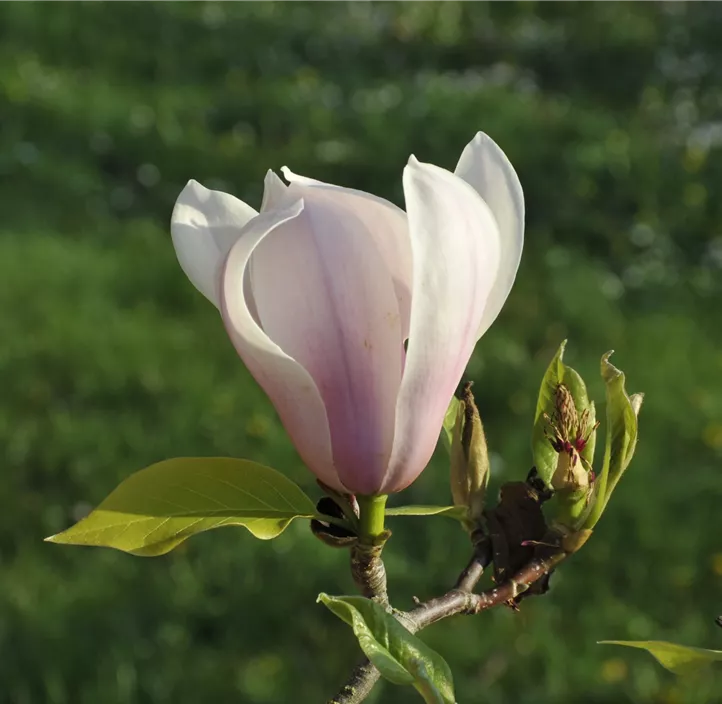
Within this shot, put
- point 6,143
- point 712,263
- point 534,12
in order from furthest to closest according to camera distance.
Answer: point 534,12 → point 6,143 → point 712,263

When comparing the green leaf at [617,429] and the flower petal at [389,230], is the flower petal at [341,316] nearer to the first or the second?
the flower petal at [389,230]

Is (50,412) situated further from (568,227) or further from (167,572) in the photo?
(568,227)

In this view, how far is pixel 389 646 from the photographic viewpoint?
525mm

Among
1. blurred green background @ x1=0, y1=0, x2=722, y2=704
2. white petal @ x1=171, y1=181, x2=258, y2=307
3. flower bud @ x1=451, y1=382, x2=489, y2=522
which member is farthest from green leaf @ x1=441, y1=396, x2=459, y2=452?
blurred green background @ x1=0, y1=0, x2=722, y2=704

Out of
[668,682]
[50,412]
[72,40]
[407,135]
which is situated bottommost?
[668,682]

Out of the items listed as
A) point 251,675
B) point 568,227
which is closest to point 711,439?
point 568,227

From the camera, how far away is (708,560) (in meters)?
2.12

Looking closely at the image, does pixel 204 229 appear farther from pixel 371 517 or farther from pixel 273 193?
pixel 371 517

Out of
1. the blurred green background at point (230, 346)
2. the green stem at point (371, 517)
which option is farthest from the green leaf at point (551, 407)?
the blurred green background at point (230, 346)

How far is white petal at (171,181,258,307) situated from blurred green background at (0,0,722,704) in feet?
4.45

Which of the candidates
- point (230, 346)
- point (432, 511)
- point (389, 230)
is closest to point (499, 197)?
point (389, 230)

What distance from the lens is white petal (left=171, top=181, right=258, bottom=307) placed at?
0.65m

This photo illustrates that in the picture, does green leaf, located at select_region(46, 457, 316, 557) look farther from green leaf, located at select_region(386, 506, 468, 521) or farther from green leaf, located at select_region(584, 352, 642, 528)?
green leaf, located at select_region(584, 352, 642, 528)

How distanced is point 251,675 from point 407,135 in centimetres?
212
